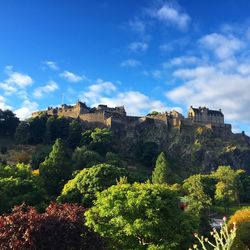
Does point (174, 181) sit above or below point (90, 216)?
above

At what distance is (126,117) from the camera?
120438mm

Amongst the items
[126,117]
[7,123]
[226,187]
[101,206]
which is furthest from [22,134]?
[101,206]

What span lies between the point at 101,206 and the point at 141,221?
360 cm

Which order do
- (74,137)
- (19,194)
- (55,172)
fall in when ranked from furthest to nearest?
(74,137), (55,172), (19,194)

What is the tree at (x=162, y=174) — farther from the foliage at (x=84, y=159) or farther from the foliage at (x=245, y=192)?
the foliage at (x=245, y=192)

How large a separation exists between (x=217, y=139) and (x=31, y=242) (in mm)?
104566

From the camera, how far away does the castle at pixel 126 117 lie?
11631 centimetres

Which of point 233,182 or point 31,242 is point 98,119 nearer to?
point 233,182

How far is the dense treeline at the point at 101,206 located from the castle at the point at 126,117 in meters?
18.8

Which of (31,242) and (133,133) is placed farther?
(133,133)

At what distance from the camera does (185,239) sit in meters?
29.3

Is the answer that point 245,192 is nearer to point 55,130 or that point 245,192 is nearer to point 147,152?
point 147,152

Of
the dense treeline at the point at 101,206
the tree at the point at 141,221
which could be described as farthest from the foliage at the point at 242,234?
the tree at the point at 141,221

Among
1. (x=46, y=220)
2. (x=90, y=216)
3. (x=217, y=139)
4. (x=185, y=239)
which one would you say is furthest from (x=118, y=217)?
(x=217, y=139)
